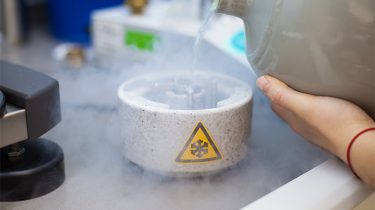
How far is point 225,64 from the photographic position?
71cm

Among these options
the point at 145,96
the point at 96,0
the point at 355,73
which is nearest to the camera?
the point at 355,73

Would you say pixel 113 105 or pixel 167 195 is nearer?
pixel 167 195

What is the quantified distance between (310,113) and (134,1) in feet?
2.16

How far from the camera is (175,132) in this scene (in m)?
0.47

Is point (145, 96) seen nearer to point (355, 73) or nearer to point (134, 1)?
point (355, 73)

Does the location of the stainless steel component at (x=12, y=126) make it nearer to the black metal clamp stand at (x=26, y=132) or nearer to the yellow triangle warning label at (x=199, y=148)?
the black metal clamp stand at (x=26, y=132)

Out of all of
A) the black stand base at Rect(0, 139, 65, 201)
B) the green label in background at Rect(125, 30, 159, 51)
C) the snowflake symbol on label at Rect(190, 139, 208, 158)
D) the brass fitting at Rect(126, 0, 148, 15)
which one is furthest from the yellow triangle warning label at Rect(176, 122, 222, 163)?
the brass fitting at Rect(126, 0, 148, 15)

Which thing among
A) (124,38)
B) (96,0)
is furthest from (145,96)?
(96,0)

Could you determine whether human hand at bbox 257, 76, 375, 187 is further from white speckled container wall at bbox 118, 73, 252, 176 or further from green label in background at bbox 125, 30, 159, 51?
green label in background at bbox 125, 30, 159, 51

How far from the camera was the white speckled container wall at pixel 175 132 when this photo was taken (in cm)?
47

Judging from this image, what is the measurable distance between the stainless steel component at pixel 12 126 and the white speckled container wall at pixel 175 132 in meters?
0.11

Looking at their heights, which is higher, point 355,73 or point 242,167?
point 355,73

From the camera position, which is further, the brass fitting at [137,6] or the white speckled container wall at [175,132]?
the brass fitting at [137,6]

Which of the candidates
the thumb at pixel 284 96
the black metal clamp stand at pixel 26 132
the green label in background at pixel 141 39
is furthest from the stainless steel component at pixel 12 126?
the green label in background at pixel 141 39
